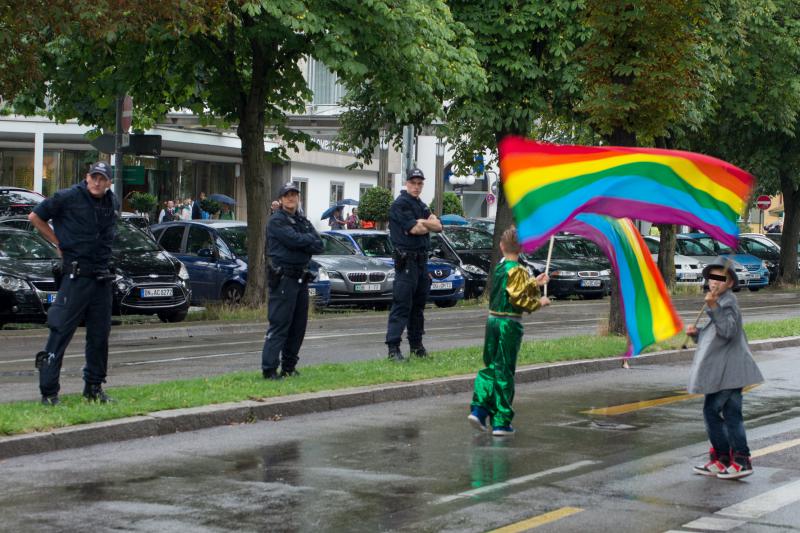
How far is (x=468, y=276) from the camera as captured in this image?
2978 centimetres

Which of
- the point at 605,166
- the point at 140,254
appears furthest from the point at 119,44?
the point at 605,166

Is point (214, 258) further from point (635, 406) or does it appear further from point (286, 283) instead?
A: point (635, 406)

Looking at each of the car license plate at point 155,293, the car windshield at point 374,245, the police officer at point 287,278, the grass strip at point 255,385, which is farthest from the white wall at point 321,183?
the police officer at point 287,278

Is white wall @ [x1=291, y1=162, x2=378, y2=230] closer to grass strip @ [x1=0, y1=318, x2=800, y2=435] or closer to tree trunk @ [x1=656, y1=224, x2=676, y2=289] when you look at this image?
tree trunk @ [x1=656, y1=224, x2=676, y2=289]

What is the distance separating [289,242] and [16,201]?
14.2 meters

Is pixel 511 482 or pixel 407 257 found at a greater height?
pixel 407 257

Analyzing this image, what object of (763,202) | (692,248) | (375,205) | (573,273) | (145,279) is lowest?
(145,279)

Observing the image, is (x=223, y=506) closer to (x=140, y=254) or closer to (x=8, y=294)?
(x=8, y=294)

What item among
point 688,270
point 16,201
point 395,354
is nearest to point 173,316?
point 16,201

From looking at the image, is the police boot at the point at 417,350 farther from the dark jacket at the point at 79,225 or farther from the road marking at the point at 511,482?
the road marking at the point at 511,482

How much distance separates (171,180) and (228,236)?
31.2m

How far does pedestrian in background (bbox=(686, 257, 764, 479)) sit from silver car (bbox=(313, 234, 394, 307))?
16234 millimetres

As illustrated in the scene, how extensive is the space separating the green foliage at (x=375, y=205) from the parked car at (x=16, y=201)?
92.8ft

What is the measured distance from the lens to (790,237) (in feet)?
139
